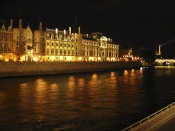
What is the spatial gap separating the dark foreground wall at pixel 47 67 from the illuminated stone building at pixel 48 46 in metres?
5.20

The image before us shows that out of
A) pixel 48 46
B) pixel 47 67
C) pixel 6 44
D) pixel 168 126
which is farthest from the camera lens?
pixel 48 46

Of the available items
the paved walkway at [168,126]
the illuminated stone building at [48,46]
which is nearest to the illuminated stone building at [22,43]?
the illuminated stone building at [48,46]

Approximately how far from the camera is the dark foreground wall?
207 feet

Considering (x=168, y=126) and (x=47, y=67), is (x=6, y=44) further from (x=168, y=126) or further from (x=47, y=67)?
(x=168, y=126)

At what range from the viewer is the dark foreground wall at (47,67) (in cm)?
6309

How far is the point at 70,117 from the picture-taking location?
23.0m

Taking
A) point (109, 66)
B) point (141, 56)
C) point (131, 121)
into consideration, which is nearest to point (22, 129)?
point (131, 121)

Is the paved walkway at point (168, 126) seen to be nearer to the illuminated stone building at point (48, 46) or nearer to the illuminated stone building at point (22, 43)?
the illuminated stone building at point (48, 46)

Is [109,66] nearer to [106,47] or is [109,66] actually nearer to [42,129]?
[106,47]

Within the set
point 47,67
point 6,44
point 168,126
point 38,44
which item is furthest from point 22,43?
point 168,126

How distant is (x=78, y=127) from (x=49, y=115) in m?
4.42

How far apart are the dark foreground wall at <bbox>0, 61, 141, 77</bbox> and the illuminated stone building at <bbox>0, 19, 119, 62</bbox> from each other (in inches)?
205

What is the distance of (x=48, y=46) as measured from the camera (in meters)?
90.0

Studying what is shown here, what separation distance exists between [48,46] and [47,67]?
15801mm
